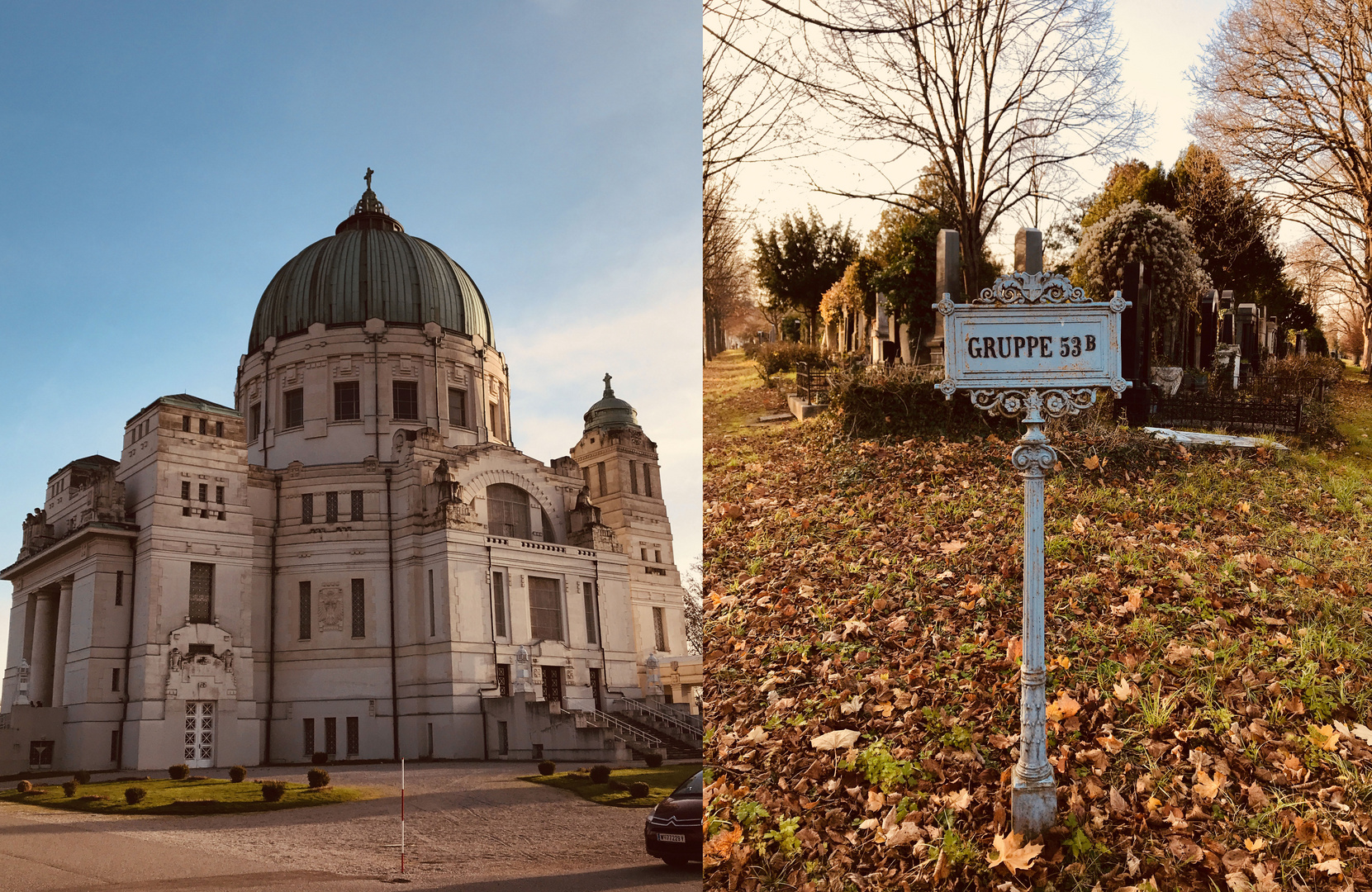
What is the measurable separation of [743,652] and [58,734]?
2.91 m

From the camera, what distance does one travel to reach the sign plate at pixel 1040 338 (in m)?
4.02

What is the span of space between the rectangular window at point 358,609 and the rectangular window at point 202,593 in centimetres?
62

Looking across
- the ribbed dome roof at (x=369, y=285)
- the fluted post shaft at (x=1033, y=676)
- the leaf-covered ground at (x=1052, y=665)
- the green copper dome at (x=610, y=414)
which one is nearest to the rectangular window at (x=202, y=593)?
the ribbed dome roof at (x=369, y=285)

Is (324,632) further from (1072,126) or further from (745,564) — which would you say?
(1072,126)

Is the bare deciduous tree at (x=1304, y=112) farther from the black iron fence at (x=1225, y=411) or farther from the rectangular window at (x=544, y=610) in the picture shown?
the rectangular window at (x=544, y=610)

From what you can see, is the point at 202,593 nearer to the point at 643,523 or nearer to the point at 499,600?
the point at 499,600

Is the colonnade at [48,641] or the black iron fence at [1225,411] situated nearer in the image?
the colonnade at [48,641]

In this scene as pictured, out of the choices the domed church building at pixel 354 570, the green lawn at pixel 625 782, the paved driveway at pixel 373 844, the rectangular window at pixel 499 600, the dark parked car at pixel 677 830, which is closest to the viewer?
the paved driveway at pixel 373 844

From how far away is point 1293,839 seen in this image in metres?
3.65

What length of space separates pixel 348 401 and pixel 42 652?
7.37 feet

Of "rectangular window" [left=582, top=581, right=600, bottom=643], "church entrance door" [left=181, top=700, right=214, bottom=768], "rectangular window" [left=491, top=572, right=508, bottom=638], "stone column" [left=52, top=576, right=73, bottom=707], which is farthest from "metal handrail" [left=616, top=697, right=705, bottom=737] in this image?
"stone column" [left=52, top=576, right=73, bottom=707]

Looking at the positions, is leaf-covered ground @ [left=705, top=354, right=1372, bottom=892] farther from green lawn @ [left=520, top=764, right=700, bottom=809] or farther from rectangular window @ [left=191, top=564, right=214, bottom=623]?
rectangular window @ [left=191, top=564, right=214, bottom=623]

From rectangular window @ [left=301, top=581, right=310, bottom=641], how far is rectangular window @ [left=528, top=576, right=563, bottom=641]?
3.42 feet

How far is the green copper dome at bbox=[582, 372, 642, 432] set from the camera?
5312 millimetres
